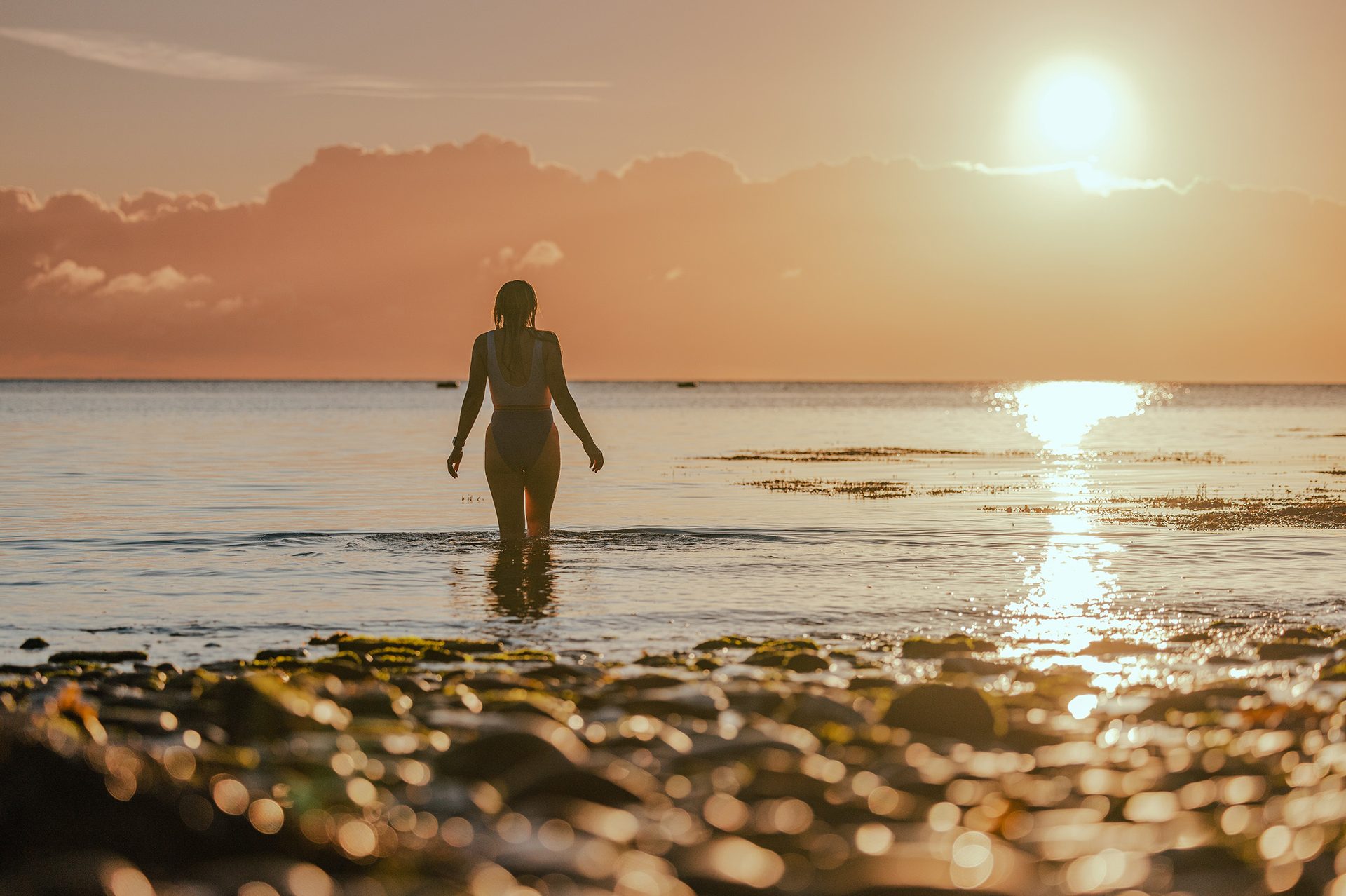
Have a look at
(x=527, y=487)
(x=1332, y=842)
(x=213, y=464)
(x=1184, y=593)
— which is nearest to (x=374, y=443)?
(x=213, y=464)

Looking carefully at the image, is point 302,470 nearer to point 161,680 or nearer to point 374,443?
point 374,443

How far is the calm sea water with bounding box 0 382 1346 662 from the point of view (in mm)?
11781

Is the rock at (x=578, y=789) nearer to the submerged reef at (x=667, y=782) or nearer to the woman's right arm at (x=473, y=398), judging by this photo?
the submerged reef at (x=667, y=782)

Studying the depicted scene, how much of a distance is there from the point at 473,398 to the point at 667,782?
8.58 m

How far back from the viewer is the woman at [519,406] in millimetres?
13633

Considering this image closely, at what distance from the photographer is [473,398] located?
1416cm

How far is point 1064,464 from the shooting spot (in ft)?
129

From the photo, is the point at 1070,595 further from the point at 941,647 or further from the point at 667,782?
the point at 667,782

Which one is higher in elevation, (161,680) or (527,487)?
(527,487)

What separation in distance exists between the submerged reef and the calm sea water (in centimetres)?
243

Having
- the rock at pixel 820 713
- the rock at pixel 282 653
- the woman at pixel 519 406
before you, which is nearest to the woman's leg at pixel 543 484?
the woman at pixel 519 406

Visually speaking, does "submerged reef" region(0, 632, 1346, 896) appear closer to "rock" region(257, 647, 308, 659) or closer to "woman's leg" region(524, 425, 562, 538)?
"rock" region(257, 647, 308, 659)

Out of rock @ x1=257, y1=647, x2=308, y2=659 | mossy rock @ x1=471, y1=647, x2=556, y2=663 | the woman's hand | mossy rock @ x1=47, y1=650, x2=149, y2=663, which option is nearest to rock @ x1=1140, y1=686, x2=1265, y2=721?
mossy rock @ x1=471, y1=647, x2=556, y2=663

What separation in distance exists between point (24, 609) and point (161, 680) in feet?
16.2
